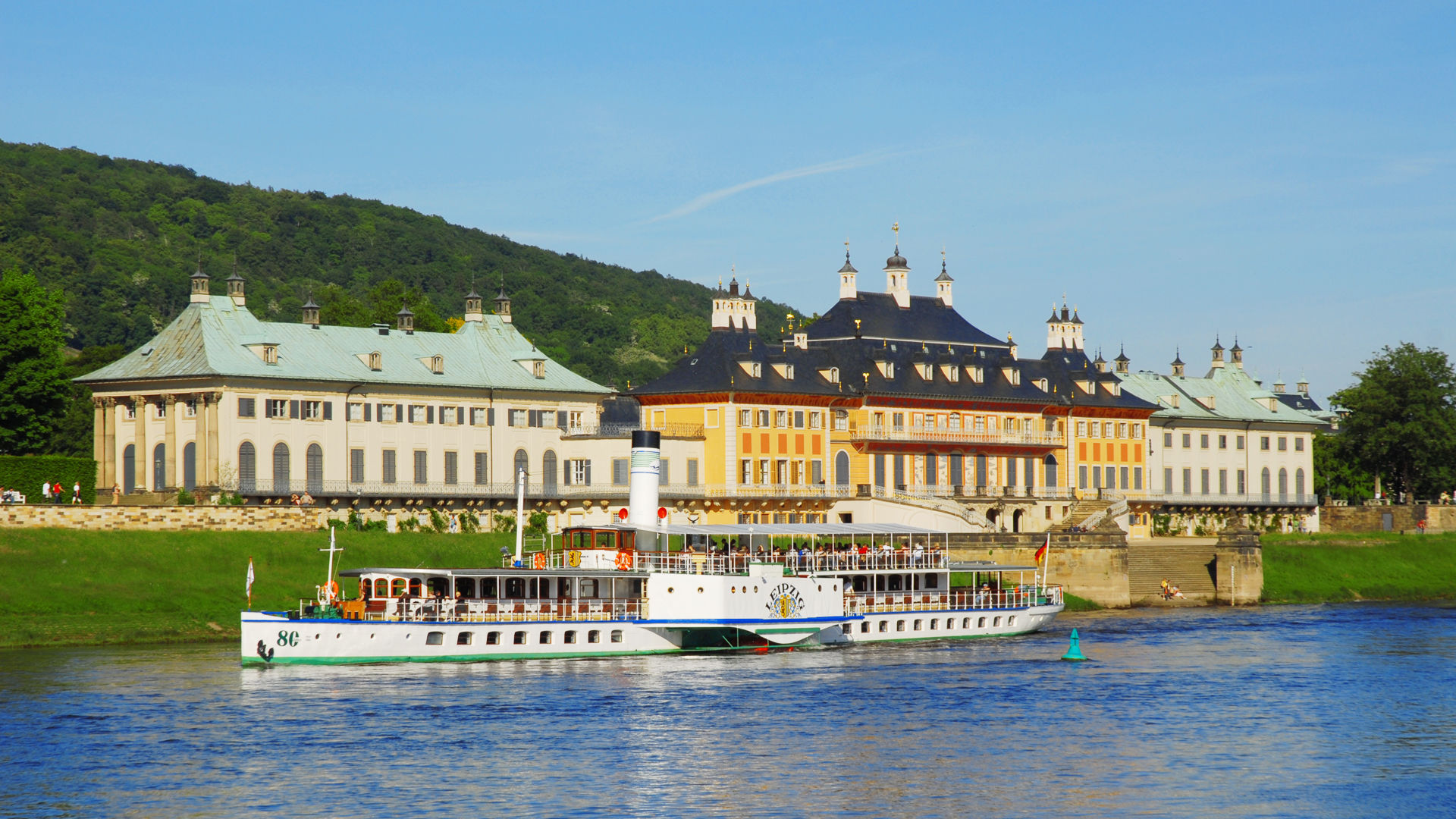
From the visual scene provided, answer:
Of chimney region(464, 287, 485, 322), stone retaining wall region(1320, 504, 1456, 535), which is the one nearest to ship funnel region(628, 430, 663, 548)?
chimney region(464, 287, 485, 322)

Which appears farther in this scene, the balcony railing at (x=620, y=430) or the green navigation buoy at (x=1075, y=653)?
the balcony railing at (x=620, y=430)

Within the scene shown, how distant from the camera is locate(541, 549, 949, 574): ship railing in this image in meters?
74.6

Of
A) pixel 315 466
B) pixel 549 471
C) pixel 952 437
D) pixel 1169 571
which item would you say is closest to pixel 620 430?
pixel 549 471

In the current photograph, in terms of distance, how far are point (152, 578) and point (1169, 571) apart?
180ft

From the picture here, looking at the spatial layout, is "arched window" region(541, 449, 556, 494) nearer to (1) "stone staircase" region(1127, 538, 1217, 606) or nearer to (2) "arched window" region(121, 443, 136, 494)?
(2) "arched window" region(121, 443, 136, 494)

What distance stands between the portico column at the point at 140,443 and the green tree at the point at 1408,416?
3288 inches

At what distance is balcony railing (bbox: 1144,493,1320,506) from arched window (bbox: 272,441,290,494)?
187 ft

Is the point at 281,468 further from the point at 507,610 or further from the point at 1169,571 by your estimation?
the point at 1169,571

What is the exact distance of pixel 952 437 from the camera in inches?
4690

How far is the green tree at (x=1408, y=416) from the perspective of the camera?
13850 cm

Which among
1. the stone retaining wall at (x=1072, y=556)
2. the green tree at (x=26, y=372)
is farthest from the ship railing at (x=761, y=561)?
the green tree at (x=26, y=372)

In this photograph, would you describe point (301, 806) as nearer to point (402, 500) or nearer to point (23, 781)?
point (23, 781)

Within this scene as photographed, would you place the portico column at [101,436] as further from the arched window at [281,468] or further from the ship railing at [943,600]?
the ship railing at [943,600]

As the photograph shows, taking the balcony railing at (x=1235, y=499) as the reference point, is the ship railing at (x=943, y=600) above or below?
below
